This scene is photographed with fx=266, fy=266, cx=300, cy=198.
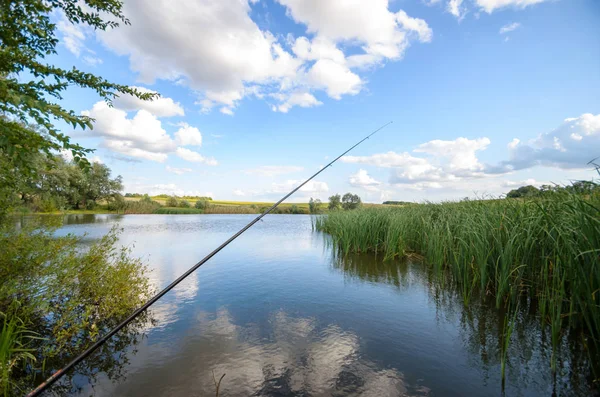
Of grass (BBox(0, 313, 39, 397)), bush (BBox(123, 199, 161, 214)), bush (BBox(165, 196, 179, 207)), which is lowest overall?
grass (BBox(0, 313, 39, 397))

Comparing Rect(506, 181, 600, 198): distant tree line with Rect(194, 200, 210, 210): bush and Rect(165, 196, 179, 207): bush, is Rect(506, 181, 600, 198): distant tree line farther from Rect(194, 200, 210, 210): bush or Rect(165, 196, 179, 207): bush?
Rect(165, 196, 179, 207): bush

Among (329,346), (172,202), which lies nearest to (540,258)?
(329,346)

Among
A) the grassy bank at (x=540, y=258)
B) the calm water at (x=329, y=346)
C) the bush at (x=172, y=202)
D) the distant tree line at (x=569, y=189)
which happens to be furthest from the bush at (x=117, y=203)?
the distant tree line at (x=569, y=189)

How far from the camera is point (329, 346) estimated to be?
13.0 ft

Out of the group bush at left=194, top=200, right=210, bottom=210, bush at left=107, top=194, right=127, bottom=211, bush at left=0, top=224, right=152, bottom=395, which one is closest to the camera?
bush at left=0, top=224, right=152, bottom=395

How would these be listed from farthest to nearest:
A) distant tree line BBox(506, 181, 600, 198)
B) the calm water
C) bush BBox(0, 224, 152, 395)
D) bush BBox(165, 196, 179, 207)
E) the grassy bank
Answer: bush BBox(165, 196, 179, 207) < distant tree line BBox(506, 181, 600, 198) < bush BBox(0, 224, 152, 395) < the grassy bank < the calm water

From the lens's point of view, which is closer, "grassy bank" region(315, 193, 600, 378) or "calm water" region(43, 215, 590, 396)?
"calm water" region(43, 215, 590, 396)

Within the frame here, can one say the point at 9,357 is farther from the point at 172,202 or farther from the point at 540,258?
the point at 172,202

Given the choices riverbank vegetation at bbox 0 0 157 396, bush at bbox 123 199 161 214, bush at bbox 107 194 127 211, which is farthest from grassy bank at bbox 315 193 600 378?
bush at bbox 123 199 161 214

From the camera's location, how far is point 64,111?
2.29 m

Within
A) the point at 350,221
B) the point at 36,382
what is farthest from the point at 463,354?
the point at 350,221

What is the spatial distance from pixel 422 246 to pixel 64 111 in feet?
35.0

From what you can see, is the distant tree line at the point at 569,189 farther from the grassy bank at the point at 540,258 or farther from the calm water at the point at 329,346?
the calm water at the point at 329,346

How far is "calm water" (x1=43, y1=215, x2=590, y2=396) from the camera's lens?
3.05 m
